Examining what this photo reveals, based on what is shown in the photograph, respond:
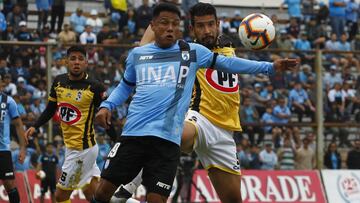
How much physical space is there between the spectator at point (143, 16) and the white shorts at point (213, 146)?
14.7m

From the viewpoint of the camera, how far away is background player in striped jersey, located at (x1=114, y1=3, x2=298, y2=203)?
37.0 ft

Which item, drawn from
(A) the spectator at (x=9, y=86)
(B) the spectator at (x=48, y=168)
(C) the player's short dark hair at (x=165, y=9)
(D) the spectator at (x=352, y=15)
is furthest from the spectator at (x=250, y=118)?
(C) the player's short dark hair at (x=165, y=9)

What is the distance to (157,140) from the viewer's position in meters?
9.41

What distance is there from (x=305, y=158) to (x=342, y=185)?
3.76 feet

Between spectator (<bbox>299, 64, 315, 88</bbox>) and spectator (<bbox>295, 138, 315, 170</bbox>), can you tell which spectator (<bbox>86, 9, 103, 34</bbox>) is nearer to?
spectator (<bbox>299, 64, 315, 88</bbox>)

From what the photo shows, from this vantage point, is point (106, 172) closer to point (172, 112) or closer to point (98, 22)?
point (172, 112)

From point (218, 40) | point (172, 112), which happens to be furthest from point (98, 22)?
point (172, 112)

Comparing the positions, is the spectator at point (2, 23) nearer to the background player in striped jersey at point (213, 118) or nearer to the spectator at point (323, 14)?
the spectator at point (323, 14)

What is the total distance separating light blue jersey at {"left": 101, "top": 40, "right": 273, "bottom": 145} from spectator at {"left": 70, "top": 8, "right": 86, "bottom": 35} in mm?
15670

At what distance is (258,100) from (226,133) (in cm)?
1155

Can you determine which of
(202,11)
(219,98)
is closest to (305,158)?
(219,98)

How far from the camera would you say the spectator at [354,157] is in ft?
76.5

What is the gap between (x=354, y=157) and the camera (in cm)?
2336

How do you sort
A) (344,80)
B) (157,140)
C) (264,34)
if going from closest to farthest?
(157,140) → (264,34) → (344,80)
